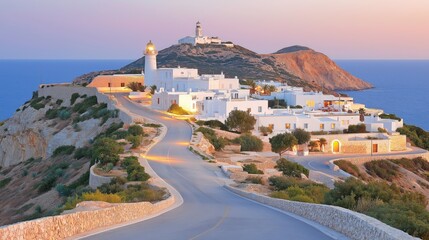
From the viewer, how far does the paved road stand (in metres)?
11.9

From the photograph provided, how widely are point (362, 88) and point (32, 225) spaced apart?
163405mm

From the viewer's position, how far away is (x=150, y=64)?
63375 mm

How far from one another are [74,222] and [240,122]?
34232 mm

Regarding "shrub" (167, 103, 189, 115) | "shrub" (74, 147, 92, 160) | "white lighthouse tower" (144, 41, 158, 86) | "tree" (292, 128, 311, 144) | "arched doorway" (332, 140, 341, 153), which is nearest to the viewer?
"shrub" (74, 147, 92, 160)

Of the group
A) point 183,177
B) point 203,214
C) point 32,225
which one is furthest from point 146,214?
point 183,177

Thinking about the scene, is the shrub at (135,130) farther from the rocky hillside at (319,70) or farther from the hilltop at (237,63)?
the rocky hillside at (319,70)

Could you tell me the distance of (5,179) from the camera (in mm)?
39062

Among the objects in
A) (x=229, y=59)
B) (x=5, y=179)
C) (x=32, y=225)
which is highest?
(x=229, y=59)

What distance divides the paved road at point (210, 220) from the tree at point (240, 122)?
791 inches

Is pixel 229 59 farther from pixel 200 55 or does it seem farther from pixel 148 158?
pixel 148 158

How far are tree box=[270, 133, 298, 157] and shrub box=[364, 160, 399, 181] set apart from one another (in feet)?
16.0

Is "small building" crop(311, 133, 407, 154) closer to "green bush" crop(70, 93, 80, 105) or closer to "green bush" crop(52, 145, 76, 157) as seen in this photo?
"green bush" crop(52, 145, 76, 157)

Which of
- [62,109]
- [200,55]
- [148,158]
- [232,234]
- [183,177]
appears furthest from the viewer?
[200,55]

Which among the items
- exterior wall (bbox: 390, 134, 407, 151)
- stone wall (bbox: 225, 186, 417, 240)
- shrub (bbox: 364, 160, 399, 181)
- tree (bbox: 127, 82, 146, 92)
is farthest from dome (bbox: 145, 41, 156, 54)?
stone wall (bbox: 225, 186, 417, 240)
